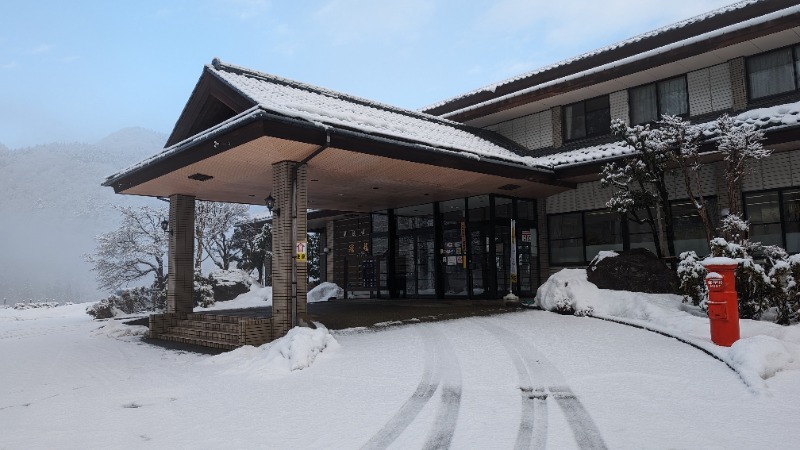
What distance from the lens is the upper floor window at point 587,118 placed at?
16406mm

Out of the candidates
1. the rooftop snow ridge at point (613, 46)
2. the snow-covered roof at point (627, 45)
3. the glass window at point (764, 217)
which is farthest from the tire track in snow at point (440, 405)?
the rooftop snow ridge at point (613, 46)

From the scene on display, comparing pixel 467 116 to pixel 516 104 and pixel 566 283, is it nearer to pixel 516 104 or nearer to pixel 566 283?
pixel 516 104

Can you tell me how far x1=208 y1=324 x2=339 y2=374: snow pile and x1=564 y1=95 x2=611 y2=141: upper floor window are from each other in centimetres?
1232

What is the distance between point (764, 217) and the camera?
12805 millimetres

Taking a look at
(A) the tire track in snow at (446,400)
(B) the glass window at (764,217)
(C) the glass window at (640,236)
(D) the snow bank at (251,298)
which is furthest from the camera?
(D) the snow bank at (251,298)

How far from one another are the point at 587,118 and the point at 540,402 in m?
13.9

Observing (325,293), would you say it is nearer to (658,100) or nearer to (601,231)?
(601,231)

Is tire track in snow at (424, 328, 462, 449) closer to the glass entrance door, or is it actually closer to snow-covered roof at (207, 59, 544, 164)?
snow-covered roof at (207, 59, 544, 164)

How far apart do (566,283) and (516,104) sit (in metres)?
7.70

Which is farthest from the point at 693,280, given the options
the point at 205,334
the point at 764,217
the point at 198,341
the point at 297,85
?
the point at 198,341

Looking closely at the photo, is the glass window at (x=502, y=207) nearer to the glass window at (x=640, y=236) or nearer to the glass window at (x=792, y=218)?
the glass window at (x=640, y=236)

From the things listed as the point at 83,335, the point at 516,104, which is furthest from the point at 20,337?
the point at 516,104

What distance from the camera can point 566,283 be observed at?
1217cm

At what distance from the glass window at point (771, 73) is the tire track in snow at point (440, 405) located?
38.7ft
